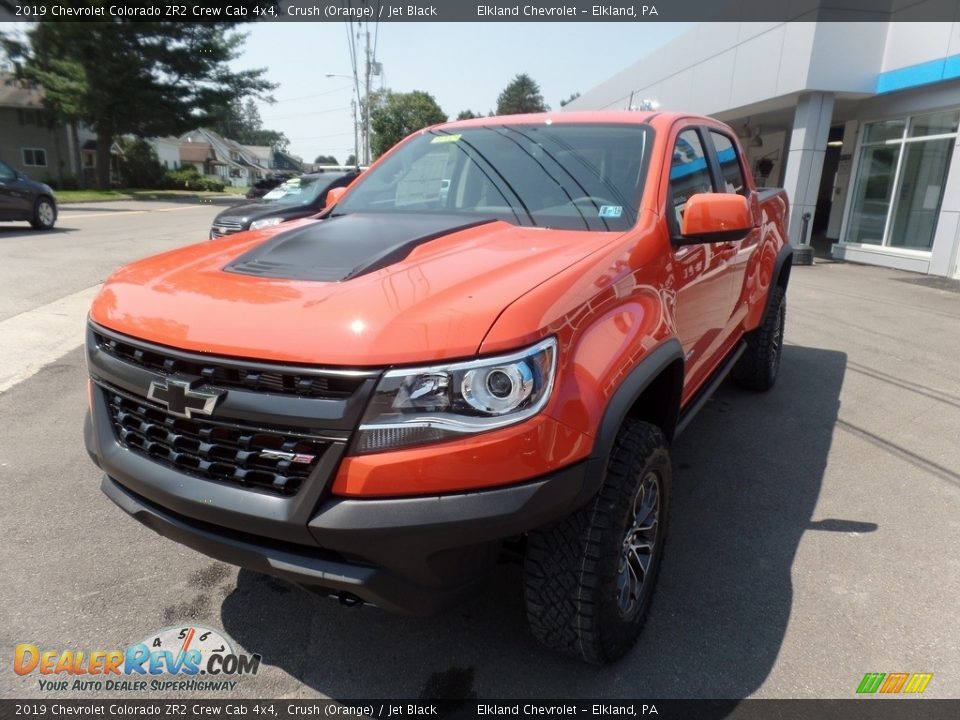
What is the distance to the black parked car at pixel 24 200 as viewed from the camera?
13330 millimetres

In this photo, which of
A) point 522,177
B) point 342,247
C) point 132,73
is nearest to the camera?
point 342,247

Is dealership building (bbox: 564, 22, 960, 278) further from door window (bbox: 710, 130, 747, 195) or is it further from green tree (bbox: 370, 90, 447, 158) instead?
green tree (bbox: 370, 90, 447, 158)

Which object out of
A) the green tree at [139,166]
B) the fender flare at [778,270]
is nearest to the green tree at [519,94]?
the green tree at [139,166]

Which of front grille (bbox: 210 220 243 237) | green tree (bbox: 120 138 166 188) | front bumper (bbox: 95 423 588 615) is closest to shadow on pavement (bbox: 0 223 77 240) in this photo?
front grille (bbox: 210 220 243 237)

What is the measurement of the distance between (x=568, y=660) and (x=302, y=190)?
9591 mm

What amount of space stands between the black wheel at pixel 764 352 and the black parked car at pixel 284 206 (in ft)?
17.3

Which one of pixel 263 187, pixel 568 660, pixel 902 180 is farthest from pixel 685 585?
pixel 263 187

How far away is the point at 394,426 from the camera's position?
65.2 inches

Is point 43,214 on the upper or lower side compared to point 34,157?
lower

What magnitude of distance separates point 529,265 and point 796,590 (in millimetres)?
1818

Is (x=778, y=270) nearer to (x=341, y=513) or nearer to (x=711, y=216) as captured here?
(x=711, y=216)

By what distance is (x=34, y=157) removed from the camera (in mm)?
39812

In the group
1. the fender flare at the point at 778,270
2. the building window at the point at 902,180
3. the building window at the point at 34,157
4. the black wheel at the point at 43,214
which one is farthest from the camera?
the building window at the point at 34,157

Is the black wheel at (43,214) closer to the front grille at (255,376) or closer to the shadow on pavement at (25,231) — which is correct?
the shadow on pavement at (25,231)
